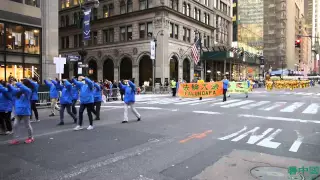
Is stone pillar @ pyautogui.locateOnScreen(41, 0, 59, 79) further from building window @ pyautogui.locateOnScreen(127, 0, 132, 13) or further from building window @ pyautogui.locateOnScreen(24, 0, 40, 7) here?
building window @ pyautogui.locateOnScreen(127, 0, 132, 13)

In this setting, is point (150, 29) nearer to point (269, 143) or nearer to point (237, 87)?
point (237, 87)

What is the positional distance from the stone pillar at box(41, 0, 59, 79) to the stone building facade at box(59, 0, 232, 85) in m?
14.7

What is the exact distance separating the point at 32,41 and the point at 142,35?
1940 centimetres

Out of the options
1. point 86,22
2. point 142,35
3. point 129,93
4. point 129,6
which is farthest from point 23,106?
point 129,6

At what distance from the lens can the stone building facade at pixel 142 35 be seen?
39531mm

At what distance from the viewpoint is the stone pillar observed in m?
24.8

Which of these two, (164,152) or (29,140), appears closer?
(164,152)

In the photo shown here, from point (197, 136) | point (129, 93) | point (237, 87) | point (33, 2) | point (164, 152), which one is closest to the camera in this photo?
point (164, 152)

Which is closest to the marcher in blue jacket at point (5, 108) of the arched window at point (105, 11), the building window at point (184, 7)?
the building window at point (184, 7)

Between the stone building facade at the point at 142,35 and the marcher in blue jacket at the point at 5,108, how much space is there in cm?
2919

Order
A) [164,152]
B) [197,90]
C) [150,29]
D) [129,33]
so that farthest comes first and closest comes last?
[129,33]
[150,29]
[197,90]
[164,152]

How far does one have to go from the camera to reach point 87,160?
19.7 ft

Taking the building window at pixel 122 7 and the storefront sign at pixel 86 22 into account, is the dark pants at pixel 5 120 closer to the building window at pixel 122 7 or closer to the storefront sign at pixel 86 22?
the storefront sign at pixel 86 22

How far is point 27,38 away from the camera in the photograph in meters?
23.9
